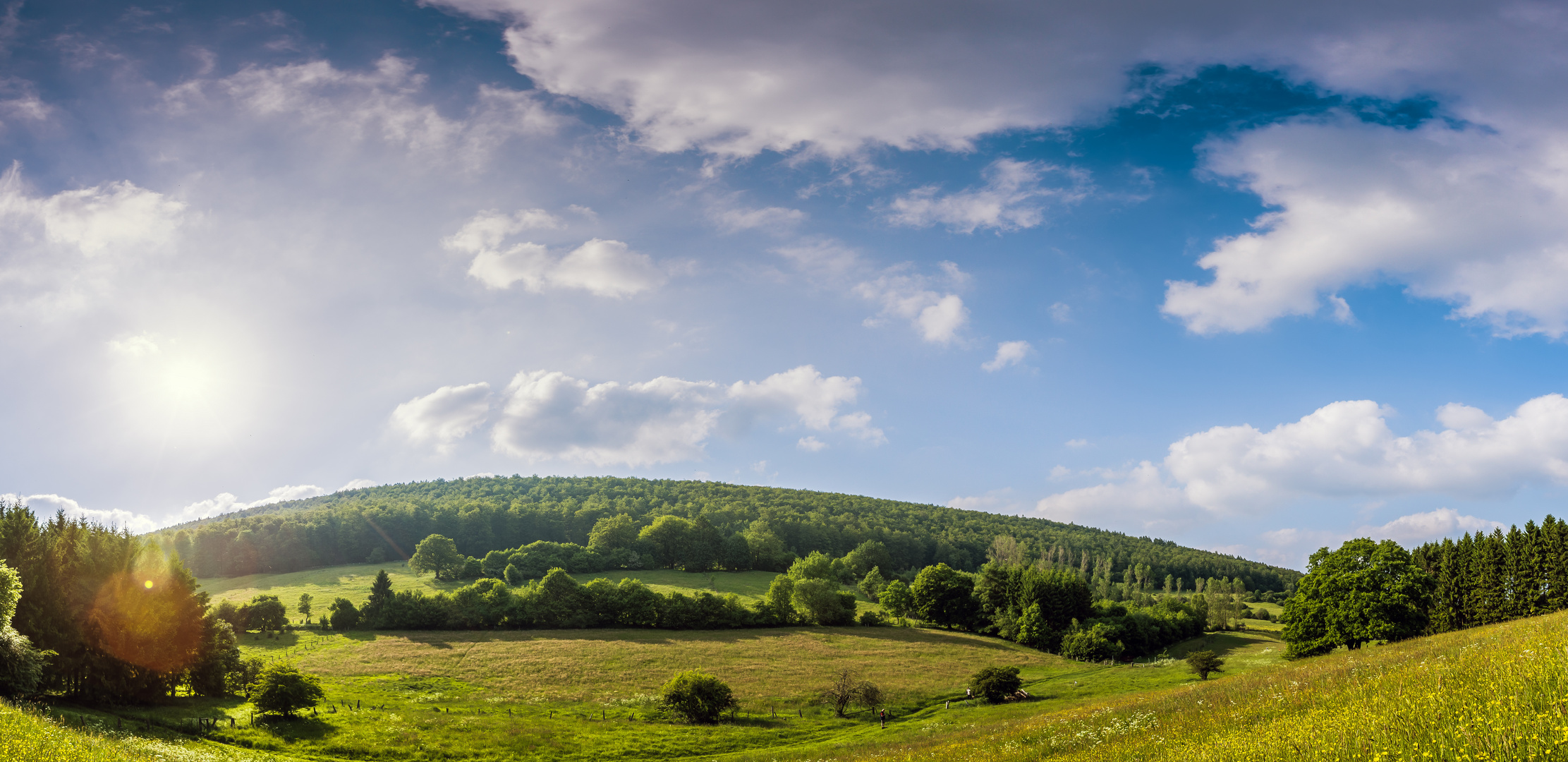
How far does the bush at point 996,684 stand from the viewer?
204 feet

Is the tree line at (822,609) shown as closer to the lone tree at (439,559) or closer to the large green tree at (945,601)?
the large green tree at (945,601)

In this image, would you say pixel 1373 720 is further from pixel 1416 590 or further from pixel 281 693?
pixel 1416 590

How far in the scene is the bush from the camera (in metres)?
62.3

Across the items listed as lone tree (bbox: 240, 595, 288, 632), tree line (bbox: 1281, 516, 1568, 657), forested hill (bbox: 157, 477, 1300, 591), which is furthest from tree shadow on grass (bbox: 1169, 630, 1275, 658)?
lone tree (bbox: 240, 595, 288, 632)

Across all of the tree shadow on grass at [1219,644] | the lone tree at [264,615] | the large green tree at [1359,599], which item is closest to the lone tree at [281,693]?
the lone tree at [264,615]

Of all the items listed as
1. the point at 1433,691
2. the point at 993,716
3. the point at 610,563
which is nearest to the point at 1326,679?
the point at 1433,691

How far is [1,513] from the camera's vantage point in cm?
4388

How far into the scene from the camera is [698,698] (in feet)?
185

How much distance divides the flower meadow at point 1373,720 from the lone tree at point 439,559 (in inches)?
5156

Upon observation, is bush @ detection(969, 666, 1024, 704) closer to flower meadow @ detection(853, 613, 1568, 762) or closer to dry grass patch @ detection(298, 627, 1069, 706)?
dry grass patch @ detection(298, 627, 1069, 706)

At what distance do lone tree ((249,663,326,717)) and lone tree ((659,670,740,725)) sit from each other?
86.9ft

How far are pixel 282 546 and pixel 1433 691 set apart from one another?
18506 centimetres

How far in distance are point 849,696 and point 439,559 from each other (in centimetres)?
10164

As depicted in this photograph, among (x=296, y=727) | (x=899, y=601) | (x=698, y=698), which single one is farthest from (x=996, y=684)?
(x=296, y=727)
